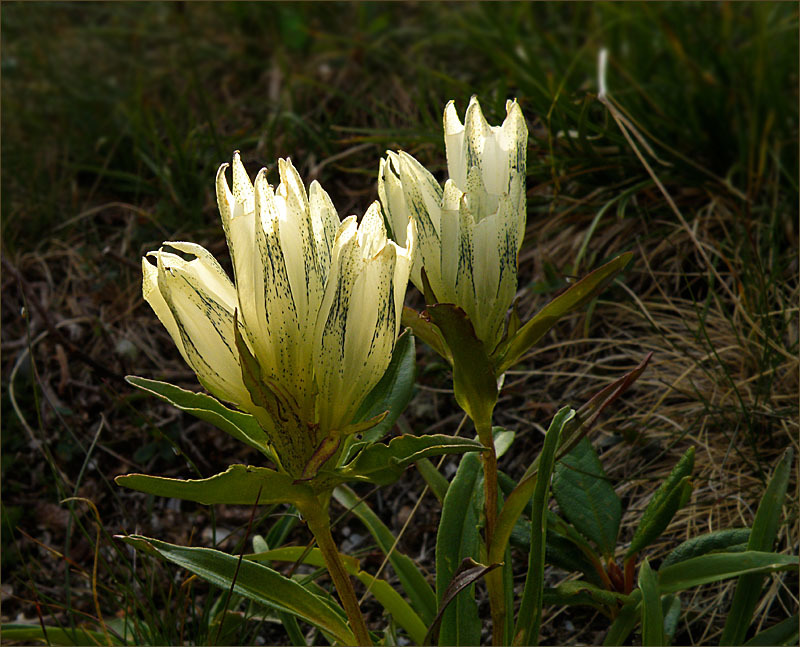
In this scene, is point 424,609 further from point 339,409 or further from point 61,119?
point 61,119

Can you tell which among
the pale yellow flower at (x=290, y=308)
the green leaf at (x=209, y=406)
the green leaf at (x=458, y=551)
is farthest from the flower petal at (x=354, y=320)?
the green leaf at (x=458, y=551)

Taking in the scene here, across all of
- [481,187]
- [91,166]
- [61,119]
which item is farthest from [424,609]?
[61,119]

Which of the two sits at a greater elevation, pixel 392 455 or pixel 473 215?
pixel 473 215

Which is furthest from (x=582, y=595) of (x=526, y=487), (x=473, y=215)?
(x=473, y=215)

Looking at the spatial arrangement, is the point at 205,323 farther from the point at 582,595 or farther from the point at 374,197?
the point at 374,197

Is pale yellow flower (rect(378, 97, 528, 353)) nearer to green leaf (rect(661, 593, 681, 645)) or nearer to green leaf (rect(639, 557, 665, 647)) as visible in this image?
green leaf (rect(639, 557, 665, 647))

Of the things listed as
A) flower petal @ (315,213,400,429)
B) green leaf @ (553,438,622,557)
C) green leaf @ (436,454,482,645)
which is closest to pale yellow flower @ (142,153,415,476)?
flower petal @ (315,213,400,429)
